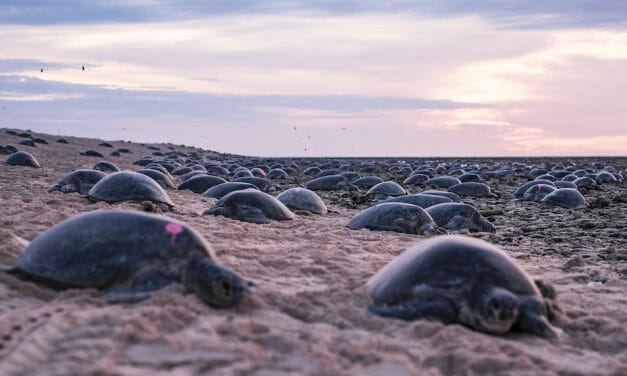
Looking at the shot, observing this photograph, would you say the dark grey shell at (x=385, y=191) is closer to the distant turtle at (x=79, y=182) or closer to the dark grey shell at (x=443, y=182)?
the dark grey shell at (x=443, y=182)

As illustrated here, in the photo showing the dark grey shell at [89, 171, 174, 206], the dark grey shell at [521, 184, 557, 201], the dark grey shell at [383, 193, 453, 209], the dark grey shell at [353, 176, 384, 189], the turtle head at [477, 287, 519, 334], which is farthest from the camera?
the dark grey shell at [353, 176, 384, 189]

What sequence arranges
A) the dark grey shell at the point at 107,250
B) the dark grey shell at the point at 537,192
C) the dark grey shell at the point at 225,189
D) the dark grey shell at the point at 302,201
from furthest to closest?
1. the dark grey shell at the point at 537,192
2. the dark grey shell at the point at 225,189
3. the dark grey shell at the point at 302,201
4. the dark grey shell at the point at 107,250

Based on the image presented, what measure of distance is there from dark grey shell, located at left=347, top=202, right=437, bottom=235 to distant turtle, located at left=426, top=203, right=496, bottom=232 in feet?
1.55

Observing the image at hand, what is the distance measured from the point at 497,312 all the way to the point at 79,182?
7.73 meters

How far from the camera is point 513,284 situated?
3648 millimetres

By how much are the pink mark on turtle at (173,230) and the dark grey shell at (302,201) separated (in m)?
5.78

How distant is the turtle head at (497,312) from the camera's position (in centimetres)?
342

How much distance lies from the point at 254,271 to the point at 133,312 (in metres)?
1.43

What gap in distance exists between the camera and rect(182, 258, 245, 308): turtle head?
3457 millimetres

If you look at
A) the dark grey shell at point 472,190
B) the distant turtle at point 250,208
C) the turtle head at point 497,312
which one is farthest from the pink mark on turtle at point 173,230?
the dark grey shell at point 472,190

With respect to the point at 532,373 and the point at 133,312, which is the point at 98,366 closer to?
the point at 133,312

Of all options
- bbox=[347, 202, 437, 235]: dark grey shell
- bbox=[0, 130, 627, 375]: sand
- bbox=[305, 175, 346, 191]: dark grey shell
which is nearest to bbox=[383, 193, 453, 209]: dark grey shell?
bbox=[347, 202, 437, 235]: dark grey shell

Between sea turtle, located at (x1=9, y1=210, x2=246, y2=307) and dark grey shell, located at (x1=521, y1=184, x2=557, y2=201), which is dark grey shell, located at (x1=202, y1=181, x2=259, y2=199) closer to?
dark grey shell, located at (x1=521, y1=184, x2=557, y2=201)

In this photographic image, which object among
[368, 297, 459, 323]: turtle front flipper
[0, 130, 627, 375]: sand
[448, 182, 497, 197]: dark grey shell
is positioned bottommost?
[0, 130, 627, 375]: sand
